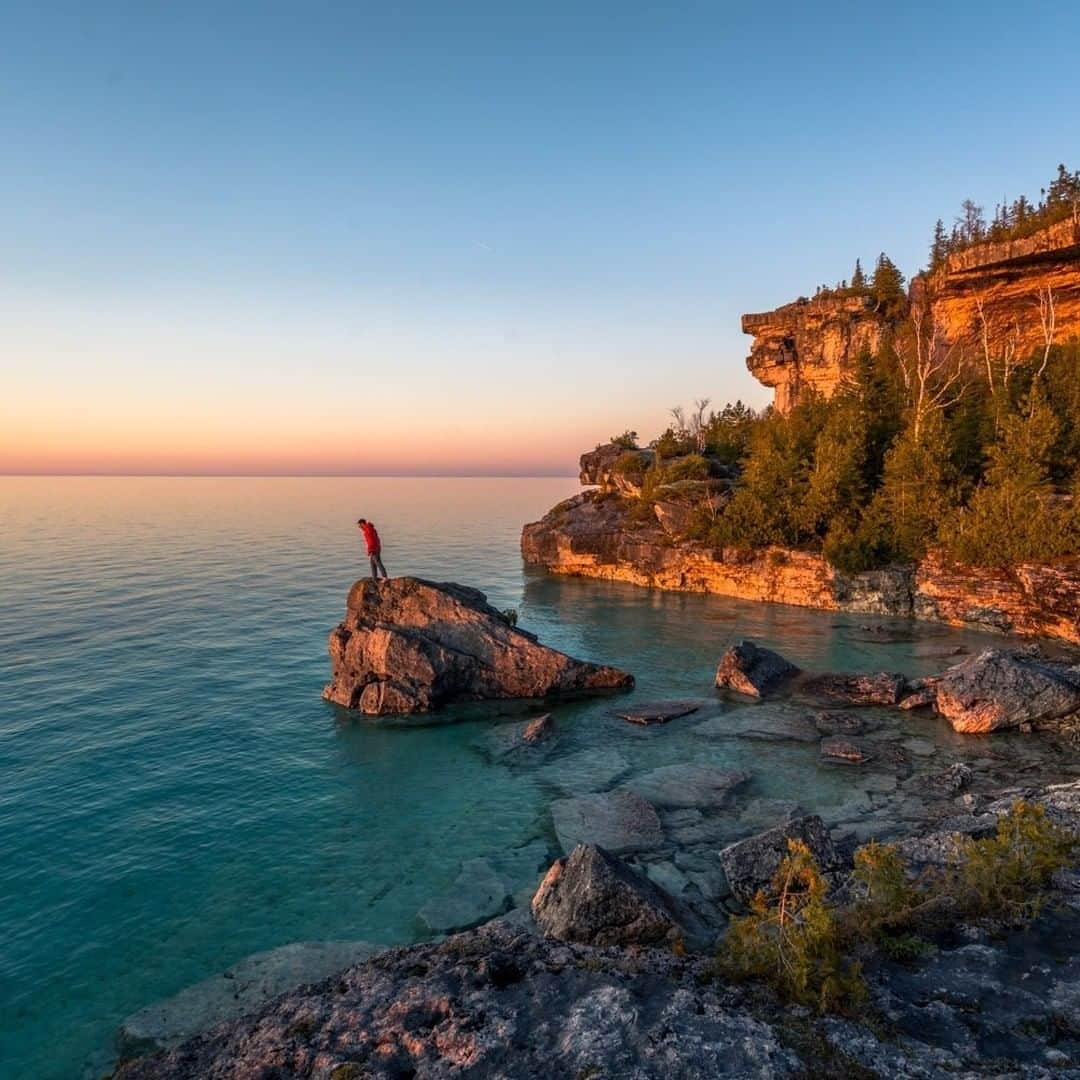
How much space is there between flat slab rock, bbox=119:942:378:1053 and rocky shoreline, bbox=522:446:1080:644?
40.0m

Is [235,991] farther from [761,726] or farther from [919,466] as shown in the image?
[919,466]

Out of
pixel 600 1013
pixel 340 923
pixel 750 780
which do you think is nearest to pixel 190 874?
pixel 340 923

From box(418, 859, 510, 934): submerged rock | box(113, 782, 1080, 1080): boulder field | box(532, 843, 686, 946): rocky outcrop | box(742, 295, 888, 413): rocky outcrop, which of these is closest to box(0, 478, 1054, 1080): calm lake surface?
box(418, 859, 510, 934): submerged rock

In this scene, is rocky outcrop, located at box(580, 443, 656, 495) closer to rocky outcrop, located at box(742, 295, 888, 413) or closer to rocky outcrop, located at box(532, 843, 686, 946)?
rocky outcrop, located at box(742, 295, 888, 413)

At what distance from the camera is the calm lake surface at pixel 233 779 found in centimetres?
1366

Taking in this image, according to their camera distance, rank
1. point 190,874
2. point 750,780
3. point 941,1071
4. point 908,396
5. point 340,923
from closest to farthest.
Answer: point 941,1071 < point 340,923 < point 190,874 < point 750,780 < point 908,396

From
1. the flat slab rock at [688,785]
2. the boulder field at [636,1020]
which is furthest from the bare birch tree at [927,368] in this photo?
the boulder field at [636,1020]

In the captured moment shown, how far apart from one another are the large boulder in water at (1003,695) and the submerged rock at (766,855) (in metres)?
12.4

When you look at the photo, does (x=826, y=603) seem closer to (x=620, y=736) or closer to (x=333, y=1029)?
(x=620, y=736)

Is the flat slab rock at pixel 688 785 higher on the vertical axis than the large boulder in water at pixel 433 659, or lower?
lower

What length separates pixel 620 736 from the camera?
79.9ft

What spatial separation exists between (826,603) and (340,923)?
41.0m

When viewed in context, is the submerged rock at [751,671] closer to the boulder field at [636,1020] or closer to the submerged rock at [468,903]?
the submerged rock at [468,903]

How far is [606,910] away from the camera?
1180 centimetres
